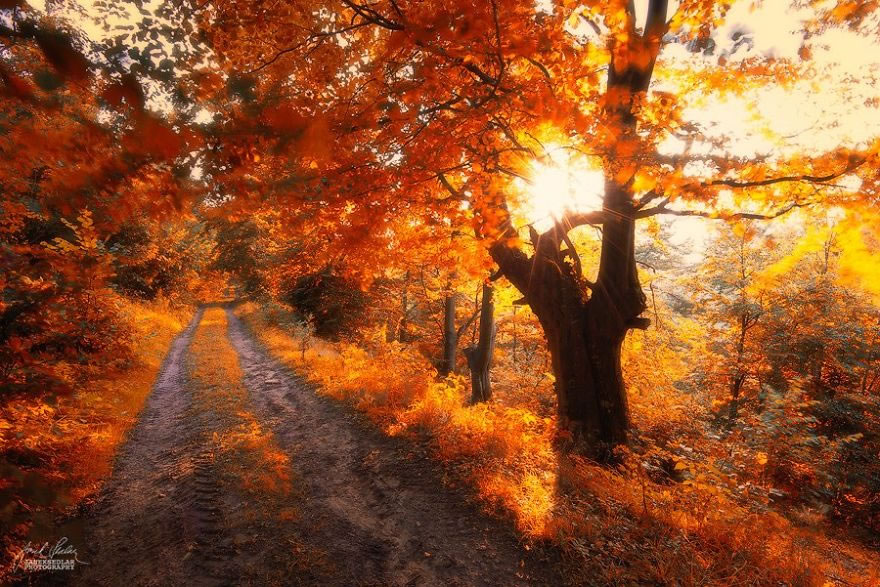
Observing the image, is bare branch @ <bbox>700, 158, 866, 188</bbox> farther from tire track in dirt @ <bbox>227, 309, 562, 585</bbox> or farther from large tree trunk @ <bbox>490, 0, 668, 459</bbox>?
tire track in dirt @ <bbox>227, 309, 562, 585</bbox>

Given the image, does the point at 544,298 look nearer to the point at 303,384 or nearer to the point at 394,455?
the point at 394,455

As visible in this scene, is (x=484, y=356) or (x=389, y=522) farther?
(x=484, y=356)

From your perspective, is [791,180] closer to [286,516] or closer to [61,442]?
[286,516]

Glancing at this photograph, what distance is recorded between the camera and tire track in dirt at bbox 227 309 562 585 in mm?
4457

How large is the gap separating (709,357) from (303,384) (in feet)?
50.2

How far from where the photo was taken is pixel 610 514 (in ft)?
16.9

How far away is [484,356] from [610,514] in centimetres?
627

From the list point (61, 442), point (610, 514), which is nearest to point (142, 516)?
point (61, 442)

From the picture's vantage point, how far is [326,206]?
731cm

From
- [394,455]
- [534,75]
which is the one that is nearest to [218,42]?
[534,75]
